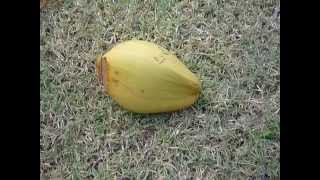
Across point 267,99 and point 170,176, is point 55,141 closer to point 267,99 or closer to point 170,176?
point 170,176

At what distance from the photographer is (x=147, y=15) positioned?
6.81 ft

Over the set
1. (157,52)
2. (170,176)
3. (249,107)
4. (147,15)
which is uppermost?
(147,15)

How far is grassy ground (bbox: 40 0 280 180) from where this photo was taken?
1867 millimetres

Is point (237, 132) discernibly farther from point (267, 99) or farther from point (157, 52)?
point (157, 52)

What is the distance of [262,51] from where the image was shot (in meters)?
1.99

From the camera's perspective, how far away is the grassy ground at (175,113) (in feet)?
6.13

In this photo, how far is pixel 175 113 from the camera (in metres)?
1.91

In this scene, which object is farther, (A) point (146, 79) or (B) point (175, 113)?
(B) point (175, 113)

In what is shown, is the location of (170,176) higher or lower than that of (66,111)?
lower

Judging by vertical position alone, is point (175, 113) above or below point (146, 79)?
below

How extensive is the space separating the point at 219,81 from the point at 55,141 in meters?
0.69

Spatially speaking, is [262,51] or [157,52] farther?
[262,51]

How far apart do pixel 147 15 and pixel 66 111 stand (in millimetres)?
529

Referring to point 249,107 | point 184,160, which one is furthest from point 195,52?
point 184,160
